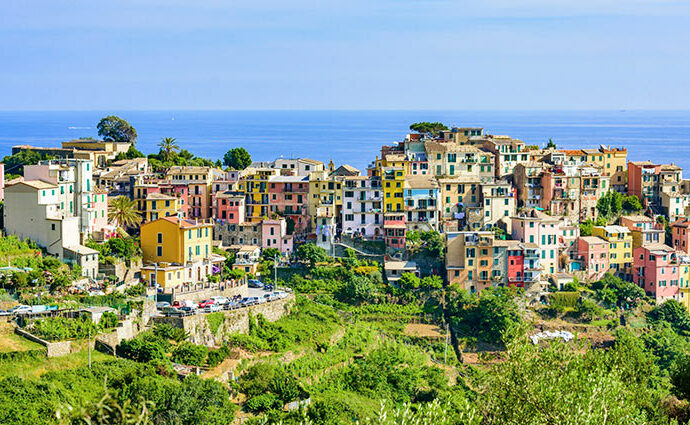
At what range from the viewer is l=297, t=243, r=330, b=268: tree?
47.8 metres

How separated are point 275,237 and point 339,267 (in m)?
3.80

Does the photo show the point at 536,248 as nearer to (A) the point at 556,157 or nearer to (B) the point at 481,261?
(B) the point at 481,261

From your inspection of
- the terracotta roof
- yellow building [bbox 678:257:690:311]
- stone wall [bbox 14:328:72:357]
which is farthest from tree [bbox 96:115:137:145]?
stone wall [bbox 14:328:72:357]

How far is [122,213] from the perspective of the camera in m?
47.3

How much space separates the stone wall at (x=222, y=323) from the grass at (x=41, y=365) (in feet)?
14.2

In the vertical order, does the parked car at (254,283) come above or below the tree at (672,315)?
above

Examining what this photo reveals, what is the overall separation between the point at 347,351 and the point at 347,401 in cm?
588

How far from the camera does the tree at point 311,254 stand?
157 ft

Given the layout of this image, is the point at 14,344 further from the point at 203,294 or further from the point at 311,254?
the point at 311,254

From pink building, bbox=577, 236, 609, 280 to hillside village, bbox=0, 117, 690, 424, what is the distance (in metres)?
0.08

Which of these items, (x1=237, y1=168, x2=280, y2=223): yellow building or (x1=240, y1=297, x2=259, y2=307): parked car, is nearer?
(x1=240, y1=297, x2=259, y2=307): parked car

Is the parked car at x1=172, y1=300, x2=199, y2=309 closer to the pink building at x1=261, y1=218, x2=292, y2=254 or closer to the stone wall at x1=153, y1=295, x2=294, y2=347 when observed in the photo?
the stone wall at x1=153, y1=295, x2=294, y2=347

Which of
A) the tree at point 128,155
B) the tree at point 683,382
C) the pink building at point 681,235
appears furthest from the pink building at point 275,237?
the tree at point 683,382

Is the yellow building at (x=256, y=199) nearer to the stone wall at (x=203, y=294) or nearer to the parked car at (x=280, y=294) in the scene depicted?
the parked car at (x=280, y=294)
